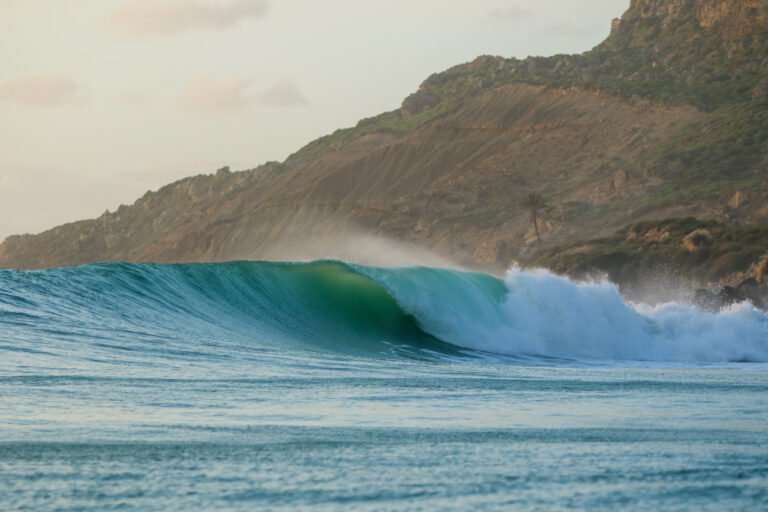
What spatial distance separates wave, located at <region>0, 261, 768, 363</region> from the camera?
19.8 metres

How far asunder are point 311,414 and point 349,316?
1588cm

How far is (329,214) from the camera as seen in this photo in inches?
4926

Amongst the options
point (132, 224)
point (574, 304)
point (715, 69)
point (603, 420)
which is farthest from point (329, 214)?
point (603, 420)

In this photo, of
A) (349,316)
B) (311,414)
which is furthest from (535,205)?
(311,414)

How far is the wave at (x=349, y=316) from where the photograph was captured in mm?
19812

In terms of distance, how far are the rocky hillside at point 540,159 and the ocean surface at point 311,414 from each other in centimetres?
6973

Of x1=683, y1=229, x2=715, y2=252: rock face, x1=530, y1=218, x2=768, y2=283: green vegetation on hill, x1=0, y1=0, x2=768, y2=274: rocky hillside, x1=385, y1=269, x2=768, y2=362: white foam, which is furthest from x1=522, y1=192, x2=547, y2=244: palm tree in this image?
x1=385, y1=269, x2=768, y2=362: white foam

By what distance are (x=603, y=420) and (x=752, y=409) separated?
217cm

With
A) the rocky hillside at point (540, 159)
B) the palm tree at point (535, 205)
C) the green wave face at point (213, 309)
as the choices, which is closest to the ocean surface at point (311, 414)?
the green wave face at point (213, 309)

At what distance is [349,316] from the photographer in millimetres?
26234

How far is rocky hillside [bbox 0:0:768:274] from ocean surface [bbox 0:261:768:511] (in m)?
69.7

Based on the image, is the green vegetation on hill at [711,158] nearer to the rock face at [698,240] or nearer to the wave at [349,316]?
the rock face at [698,240]

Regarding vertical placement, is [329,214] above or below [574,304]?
above

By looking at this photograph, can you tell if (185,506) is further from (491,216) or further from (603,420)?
(491,216)
